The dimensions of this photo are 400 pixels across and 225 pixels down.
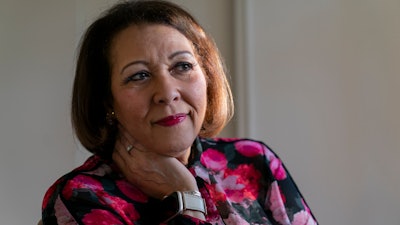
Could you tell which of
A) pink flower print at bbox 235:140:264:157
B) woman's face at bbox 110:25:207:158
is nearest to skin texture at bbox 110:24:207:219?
woman's face at bbox 110:25:207:158

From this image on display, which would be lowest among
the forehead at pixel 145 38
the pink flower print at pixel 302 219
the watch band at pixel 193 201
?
the pink flower print at pixel 302 219

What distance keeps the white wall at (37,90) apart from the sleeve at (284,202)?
0.60 metres

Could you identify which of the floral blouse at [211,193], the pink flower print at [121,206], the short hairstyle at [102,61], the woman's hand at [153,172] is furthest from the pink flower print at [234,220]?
the short hairstyle at [102,61]

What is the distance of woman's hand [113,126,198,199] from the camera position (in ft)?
3.52

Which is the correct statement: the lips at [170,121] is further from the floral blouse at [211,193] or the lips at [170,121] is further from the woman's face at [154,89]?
the floral blouse at [211,193]

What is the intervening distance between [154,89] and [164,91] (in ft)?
0.09

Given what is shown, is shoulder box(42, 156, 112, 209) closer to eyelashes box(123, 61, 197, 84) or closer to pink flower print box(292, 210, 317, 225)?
eyelashes box(123, 61, 197, 84)

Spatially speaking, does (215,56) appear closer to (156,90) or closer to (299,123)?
(156,90)

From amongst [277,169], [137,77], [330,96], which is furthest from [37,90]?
[330,96]

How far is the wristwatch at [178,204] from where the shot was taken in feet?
3.26

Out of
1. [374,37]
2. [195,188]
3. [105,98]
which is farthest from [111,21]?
[374,37]

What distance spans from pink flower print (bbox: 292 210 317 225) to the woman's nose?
17.4 inches

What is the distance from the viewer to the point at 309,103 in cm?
172

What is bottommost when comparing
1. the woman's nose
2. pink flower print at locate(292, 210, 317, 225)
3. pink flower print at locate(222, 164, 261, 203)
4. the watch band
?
pink flower print at locate(292, 210, 317, 225)
